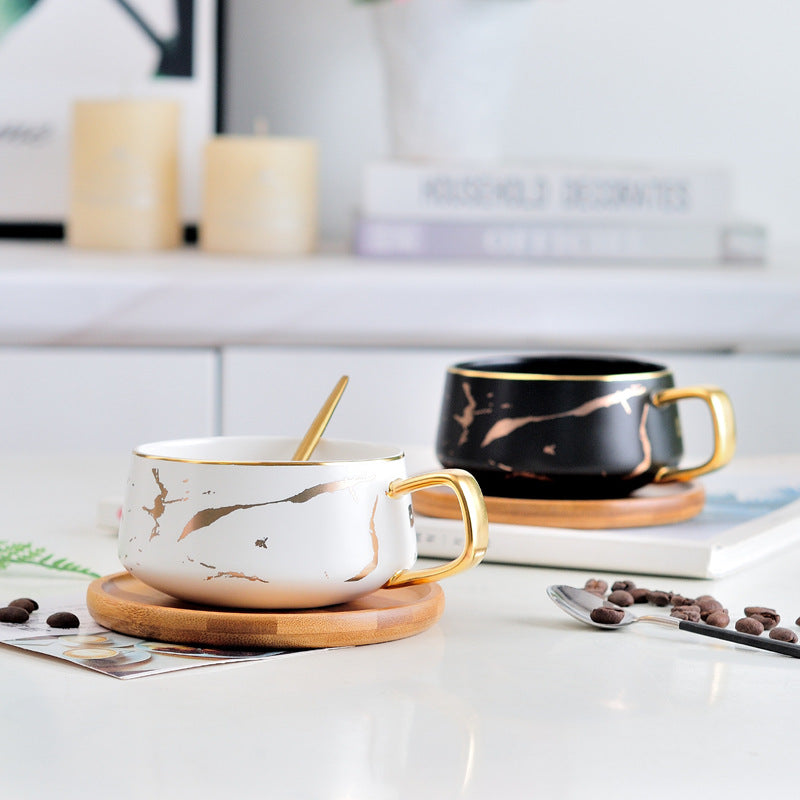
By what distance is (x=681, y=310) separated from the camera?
1420 millimetres

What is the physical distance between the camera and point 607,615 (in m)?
0.50

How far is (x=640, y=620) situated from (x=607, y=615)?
2 cm

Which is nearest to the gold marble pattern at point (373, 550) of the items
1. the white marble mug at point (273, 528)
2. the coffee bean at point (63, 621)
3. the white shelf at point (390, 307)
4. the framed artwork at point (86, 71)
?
the white marble mug at point (273, 528)

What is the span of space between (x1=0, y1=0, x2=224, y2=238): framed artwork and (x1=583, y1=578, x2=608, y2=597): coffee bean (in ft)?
4.40

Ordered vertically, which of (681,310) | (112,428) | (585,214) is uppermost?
(585,214)

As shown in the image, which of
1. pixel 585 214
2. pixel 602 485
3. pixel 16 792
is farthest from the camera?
pixel 585 214

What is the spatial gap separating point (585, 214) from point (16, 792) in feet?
4.44

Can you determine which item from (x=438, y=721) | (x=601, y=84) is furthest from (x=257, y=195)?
(x=438, y=721)

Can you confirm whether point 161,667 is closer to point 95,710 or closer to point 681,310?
point 95,710

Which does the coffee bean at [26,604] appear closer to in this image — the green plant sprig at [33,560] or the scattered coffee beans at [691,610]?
the green plant sprig at [33,560]

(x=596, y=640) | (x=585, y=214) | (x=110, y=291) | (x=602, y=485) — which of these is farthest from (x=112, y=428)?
(x=596, y=640)

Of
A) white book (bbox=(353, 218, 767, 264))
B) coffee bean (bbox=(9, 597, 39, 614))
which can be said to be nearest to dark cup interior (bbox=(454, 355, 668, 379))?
coffee bean (bbox=(9, 597, 39, 614))

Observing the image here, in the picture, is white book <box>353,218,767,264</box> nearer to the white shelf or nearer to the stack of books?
the stack of books

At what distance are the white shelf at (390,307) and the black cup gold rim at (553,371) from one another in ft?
2.16
